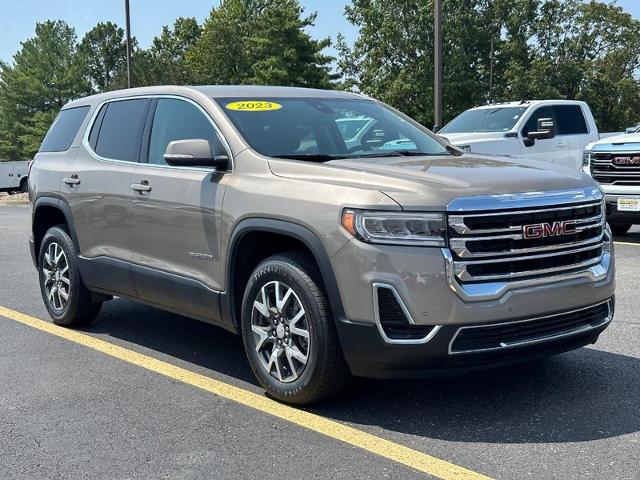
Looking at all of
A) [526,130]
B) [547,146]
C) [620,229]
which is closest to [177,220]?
[620,229]

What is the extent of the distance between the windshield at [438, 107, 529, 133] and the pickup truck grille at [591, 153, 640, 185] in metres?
2.92

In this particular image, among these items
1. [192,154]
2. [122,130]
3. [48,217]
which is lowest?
[48,217]

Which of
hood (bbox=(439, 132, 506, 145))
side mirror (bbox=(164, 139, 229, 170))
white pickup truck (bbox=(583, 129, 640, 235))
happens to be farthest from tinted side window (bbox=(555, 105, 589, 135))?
side mirror (bbox=(164, 139, 229, 170))

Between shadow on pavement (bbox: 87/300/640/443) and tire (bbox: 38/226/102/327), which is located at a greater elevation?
tire (bbox: 38/226/102/327)

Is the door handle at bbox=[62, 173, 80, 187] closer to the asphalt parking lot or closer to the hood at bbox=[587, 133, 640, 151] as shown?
the asphalt parking lot

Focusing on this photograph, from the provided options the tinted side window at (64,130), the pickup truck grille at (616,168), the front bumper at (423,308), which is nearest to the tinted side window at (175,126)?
the tinted side window at (64,130)

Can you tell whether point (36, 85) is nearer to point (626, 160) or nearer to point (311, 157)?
point (626, 160)

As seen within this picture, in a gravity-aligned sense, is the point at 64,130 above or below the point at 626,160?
above

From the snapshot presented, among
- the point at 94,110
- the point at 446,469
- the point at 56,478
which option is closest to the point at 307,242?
the point at 446,469

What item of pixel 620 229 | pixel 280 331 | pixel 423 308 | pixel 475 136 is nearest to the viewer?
pixel 423 308

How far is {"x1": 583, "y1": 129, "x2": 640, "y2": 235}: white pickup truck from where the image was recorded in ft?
32.3

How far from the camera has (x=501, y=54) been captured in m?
59.0

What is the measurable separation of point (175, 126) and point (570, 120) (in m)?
10.8

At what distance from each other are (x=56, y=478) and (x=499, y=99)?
58069 millimetres
